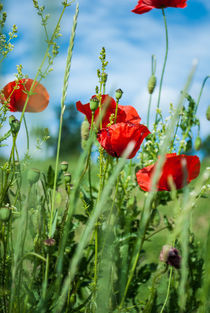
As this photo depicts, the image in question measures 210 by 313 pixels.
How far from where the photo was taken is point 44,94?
0.78 meters

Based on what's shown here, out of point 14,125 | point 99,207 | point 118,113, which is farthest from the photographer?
point 118,113

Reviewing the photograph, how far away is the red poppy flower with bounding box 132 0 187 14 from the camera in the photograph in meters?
1.00

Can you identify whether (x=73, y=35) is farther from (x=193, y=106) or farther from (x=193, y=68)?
(x=193, y=106)

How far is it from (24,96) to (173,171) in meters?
0.37

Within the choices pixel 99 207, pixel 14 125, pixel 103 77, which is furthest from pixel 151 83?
pixel 99 207

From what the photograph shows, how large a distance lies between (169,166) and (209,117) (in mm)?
377

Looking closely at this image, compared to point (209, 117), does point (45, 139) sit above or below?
below

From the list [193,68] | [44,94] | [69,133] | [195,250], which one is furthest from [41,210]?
[69,133]

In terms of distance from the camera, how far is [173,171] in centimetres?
68

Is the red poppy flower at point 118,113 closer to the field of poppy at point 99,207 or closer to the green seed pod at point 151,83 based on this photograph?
the field of poppy at point 99,207

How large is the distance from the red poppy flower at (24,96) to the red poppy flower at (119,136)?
0.13 meters

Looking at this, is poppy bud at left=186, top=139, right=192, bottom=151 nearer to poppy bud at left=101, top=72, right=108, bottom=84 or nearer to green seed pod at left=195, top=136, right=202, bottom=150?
green seed pod at left=195, top=136, right=202, bottom=150

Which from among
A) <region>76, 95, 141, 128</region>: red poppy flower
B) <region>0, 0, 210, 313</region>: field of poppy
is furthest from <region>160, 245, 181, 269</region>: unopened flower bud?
<region>76, 95, 141, 128</region>: red poppy flower

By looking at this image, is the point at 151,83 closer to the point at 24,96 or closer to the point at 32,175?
the point at 24,96
